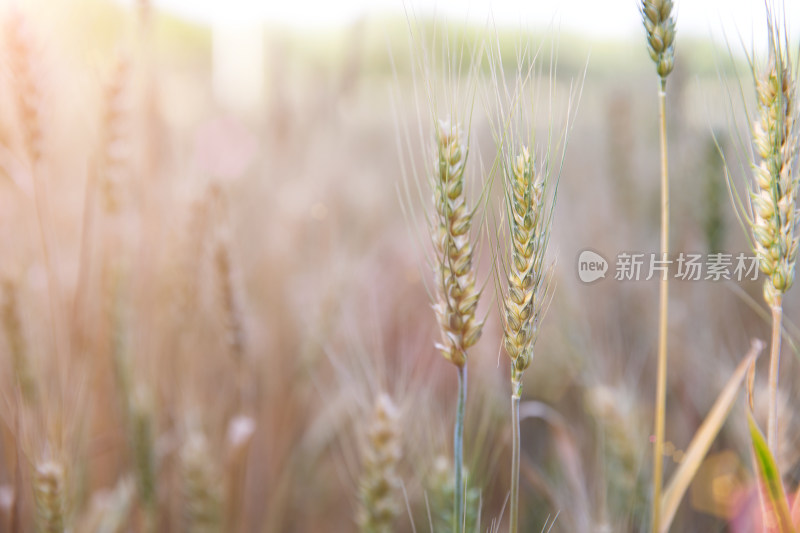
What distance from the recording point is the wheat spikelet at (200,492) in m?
1.26

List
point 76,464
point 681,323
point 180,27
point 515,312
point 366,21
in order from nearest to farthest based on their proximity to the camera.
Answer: point 515,312 < point 76,464 < point 681,323 < point 366,21 < point 180,27

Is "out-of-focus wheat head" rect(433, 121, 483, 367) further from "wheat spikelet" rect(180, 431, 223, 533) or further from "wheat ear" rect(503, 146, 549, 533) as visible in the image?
"wheat spikelet" rect(180, 431, 223, 533)

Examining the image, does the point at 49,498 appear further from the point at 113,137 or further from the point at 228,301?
the point at 113,137

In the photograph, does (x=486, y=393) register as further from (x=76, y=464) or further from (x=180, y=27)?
(x=180, y=27)

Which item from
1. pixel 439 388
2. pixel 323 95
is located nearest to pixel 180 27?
pixel 323 95

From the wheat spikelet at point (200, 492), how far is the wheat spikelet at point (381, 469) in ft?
1.39

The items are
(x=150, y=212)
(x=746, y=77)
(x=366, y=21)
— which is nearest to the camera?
(x=746, y=77)

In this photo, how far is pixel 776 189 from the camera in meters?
0.72

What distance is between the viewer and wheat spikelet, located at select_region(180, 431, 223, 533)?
126 centimetres

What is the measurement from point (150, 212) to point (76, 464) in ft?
2.66

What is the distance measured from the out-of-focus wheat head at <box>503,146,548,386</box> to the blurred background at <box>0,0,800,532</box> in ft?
0.15

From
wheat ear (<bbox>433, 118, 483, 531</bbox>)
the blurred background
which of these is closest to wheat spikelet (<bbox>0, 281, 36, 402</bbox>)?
the blurred background

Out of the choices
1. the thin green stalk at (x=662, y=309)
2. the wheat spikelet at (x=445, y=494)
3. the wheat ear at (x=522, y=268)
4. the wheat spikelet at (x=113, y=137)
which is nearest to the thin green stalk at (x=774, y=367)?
the thin green stalk at (x=662, y=309)

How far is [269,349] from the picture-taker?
79.7 inches
